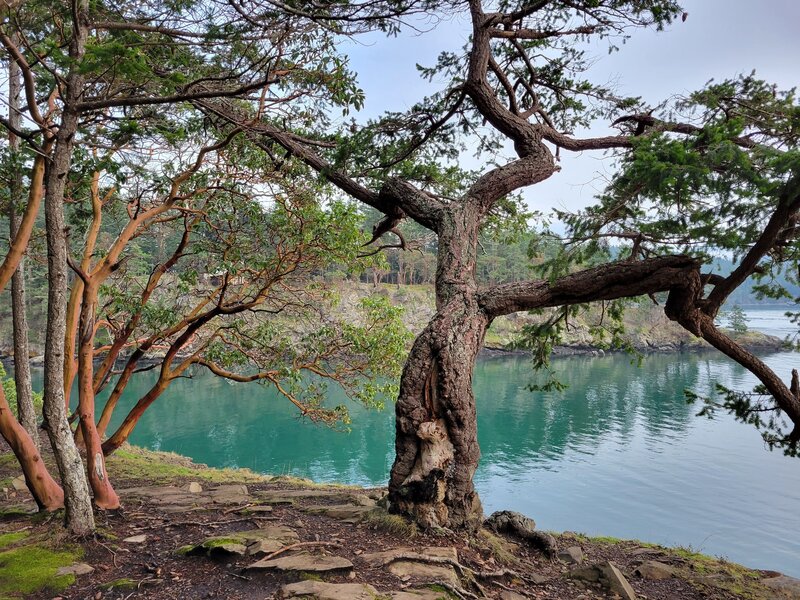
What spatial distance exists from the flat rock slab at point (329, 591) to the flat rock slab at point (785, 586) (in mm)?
3412

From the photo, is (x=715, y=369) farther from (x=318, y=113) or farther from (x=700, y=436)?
(x=318, y=113)

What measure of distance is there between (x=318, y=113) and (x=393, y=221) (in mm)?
1591

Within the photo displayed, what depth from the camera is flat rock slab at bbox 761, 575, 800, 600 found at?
3980 mm

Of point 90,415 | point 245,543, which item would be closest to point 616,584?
point 245,543

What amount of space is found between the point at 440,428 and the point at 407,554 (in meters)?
0.96

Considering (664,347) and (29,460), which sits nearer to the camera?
(29,460)

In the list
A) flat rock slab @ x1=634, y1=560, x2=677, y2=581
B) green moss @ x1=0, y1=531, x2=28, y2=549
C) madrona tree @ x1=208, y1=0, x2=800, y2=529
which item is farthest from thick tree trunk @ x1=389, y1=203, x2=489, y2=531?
green moss @ x1=0, y1=531, x2=28, y2=549

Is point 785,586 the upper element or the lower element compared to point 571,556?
lower

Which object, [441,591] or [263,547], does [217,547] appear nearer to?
[263,547]

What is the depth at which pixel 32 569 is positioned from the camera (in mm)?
3141

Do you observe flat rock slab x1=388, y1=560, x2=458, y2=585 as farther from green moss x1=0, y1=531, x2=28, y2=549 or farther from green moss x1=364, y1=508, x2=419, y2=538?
green moss x1=0, y1=531, x2=28, y2=549

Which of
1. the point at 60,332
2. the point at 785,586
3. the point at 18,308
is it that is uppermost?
the point at 18,308

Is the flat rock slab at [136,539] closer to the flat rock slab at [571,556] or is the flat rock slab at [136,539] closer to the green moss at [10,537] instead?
the green moss at [10,537]

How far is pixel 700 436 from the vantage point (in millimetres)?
19156
